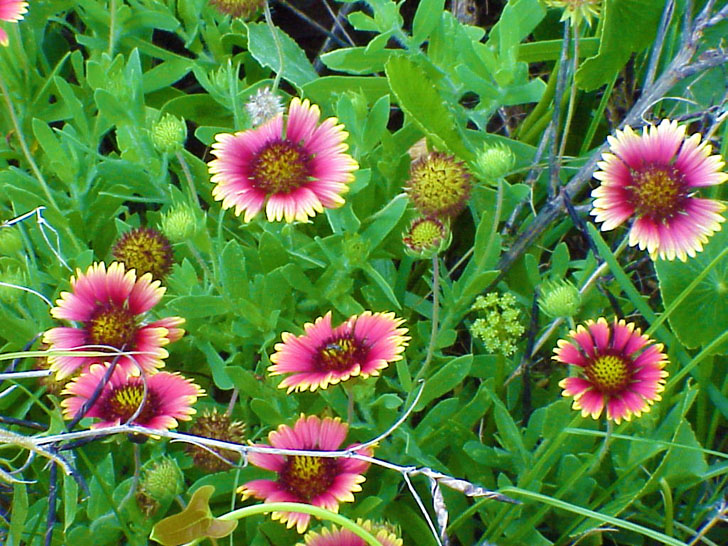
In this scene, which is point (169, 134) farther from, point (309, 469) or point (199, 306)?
point (309, 469)

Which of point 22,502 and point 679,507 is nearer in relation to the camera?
point 22,502

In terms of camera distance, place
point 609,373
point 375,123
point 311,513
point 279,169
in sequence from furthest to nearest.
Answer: point 375,123
point 279,169
point 609,373
point 311,513

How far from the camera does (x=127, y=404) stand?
103 centimetres

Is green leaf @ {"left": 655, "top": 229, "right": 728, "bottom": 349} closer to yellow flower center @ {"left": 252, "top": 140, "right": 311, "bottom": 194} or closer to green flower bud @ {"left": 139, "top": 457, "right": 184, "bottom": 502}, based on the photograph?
yellow flower center @ {"left": 252, "top": 140, "right": 311, "bottom": 194}

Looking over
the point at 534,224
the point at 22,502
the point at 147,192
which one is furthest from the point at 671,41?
the point at 22,502

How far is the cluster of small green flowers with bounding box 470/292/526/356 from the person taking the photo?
1229 mm

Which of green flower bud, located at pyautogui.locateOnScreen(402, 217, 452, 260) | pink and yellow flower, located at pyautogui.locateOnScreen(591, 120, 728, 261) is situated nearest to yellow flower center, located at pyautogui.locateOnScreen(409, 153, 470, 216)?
green flower bud, located at pyautogui.locateOnScreen(402, 217, 452, 260)

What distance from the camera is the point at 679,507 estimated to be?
1.21m

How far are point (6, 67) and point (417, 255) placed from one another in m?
0.89

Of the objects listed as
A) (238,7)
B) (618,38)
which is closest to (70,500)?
(238,7)

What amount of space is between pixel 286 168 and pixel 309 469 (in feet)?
1.21

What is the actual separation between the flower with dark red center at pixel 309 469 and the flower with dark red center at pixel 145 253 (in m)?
0.31

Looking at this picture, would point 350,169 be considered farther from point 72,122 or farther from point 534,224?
point 72,122

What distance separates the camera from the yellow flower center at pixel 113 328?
3.49ft
